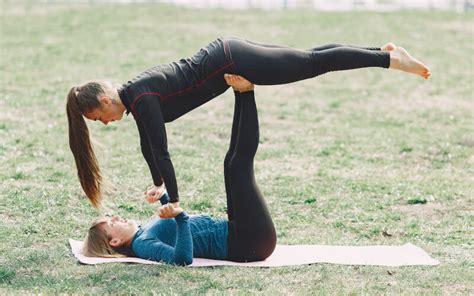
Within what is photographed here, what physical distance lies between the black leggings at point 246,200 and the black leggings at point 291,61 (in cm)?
26

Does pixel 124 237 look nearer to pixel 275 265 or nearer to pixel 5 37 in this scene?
pixel 275 265

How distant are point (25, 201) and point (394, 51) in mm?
4541

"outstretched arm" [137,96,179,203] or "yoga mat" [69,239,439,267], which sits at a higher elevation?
"outstretched arm" [137,96,179,203]

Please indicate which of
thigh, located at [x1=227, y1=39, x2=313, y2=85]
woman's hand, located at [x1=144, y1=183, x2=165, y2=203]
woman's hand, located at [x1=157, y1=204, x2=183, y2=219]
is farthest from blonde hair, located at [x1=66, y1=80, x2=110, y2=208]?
thigh, located at [x1=227, y1=39, x2=313, y2=85]

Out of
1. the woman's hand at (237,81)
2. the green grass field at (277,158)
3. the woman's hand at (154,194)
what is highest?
the woman's hand at (237,81)

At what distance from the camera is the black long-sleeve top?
700cm

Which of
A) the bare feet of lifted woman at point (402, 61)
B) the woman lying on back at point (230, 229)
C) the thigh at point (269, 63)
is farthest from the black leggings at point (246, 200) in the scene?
the bare feet of lifted woman at point (402, 61)

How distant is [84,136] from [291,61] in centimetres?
198

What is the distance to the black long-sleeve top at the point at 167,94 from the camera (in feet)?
23.0

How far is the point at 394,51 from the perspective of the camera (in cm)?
760

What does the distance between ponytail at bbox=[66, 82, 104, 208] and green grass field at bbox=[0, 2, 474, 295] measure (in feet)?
1.85

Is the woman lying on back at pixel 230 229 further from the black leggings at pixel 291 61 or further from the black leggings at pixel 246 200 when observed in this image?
the black leggings at pixel 291 61

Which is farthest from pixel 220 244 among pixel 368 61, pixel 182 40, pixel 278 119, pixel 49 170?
pixel 182 40

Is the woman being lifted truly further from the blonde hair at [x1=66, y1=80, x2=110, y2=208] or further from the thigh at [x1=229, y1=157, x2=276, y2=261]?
the thigh at [x1=229, y1=157, x2=276, y2=261]
